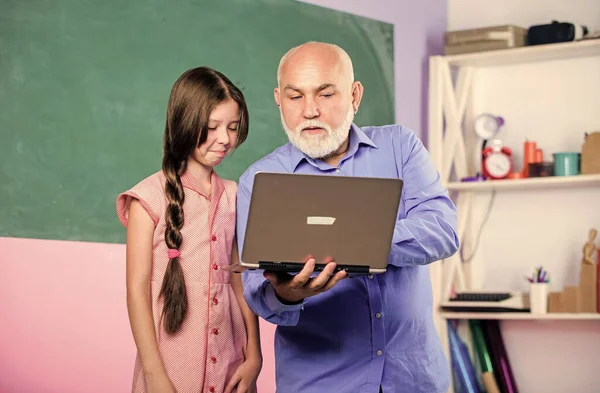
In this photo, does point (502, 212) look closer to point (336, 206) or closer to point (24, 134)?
point (24, 134)

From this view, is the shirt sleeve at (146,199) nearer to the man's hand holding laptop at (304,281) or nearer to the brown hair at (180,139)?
the brown hair at (180,139)

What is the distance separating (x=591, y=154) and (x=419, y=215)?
2355mm

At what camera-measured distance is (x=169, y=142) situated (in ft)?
7.79

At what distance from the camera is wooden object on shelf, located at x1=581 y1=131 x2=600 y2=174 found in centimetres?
399

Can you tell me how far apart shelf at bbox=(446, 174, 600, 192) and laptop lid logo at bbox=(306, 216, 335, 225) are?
2627mm

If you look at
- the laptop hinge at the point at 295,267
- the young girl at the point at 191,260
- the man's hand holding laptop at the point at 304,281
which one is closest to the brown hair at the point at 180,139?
the young girl at the point at 191,260

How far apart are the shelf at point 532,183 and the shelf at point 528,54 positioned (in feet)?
2.00

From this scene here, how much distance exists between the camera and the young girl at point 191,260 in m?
2.19

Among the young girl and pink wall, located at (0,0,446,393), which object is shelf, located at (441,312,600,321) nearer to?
pink wall, located at (0,0,446,393)

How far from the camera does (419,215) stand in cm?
193

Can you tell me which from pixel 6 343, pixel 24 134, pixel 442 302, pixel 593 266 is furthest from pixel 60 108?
pixel 593 266

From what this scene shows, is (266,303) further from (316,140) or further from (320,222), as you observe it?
(316,140)

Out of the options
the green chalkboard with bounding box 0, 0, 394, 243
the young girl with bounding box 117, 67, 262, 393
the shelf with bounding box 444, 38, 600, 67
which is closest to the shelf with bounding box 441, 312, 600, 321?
the shelf with bounding box 444, 38, 600, 67

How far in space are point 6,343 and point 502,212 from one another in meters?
2.74
